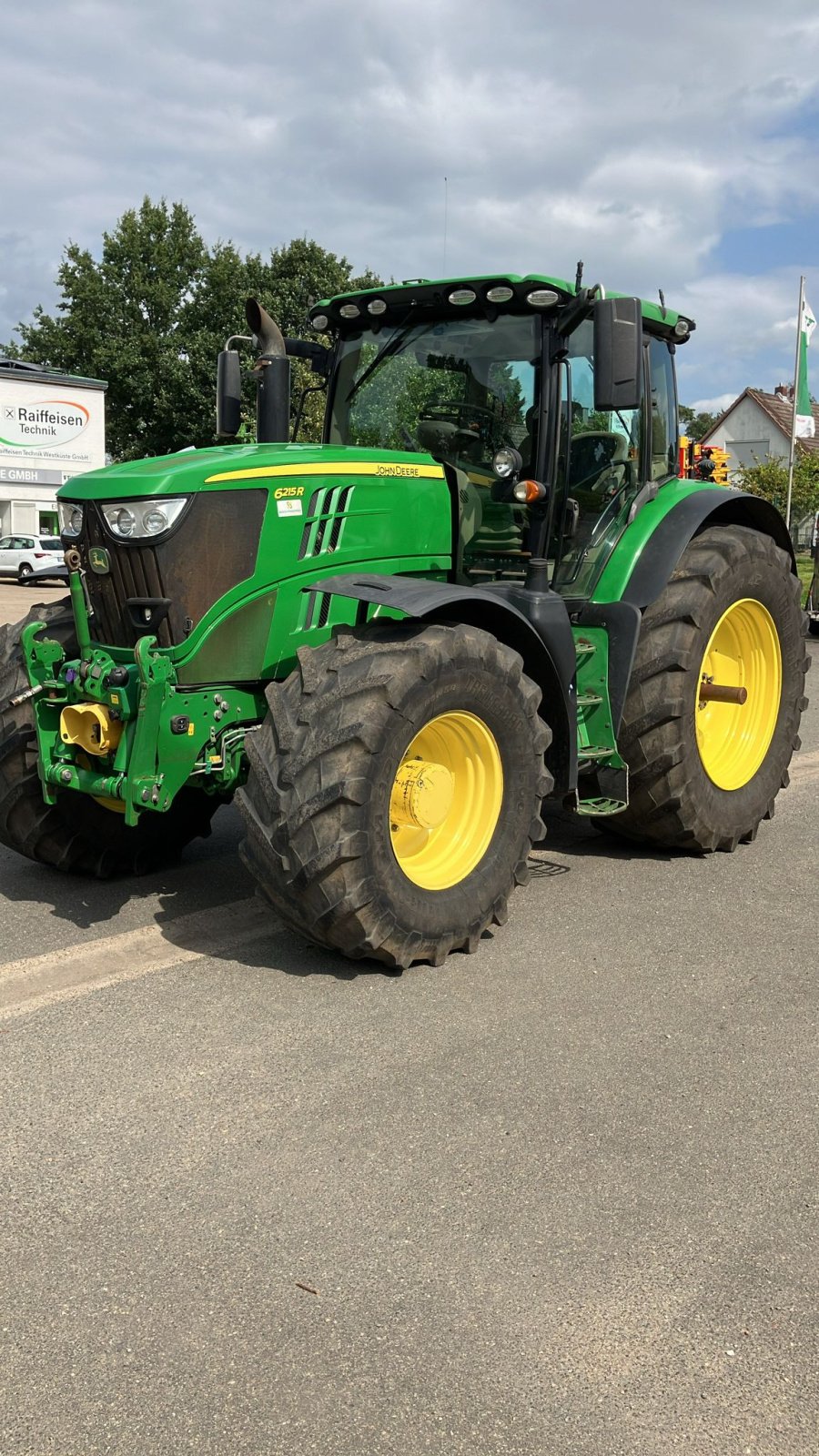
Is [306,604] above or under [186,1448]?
above

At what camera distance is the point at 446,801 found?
453cm

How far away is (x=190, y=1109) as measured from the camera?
334 centimetres

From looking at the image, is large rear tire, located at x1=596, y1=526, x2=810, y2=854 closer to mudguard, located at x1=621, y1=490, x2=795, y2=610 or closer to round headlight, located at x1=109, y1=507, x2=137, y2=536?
mudguard, located at x1=621, y1=490, x2=795, y2=610

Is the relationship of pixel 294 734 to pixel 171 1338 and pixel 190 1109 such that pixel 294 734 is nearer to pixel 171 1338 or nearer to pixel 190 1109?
pixel 190 1109

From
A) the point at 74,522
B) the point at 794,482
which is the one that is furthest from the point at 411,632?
the point at 794,482

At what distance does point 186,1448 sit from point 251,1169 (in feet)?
2.93

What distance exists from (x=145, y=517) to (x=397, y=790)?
4.32ft

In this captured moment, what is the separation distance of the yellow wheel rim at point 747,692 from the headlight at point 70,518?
10.1 ft

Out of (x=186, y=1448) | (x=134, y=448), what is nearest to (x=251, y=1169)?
(x=186, y=1448)

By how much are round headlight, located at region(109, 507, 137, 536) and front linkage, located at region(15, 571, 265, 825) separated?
298 mm

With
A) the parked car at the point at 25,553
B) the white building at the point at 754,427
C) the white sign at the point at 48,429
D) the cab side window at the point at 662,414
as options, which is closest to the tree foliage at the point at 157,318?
the white sign at the point at 48,429

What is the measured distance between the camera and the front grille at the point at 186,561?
4.27 metres

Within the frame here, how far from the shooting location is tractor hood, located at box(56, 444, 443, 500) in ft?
14.0

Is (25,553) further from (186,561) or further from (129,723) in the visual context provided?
(129,723)
